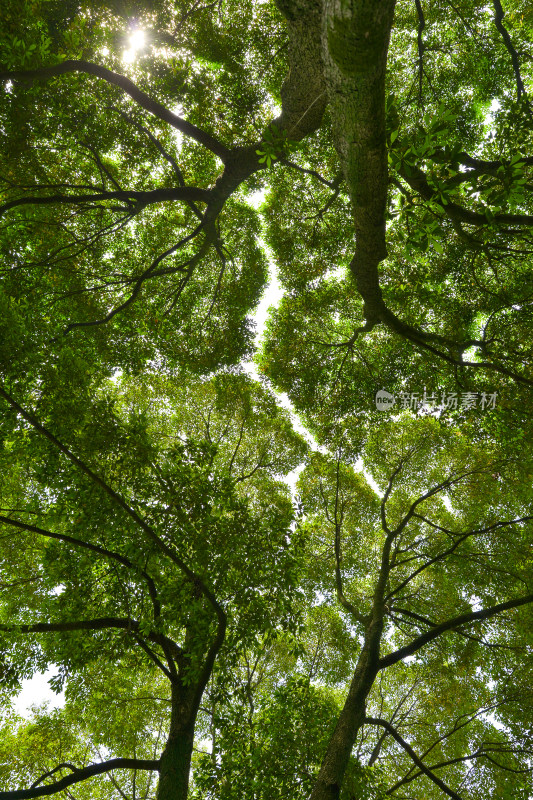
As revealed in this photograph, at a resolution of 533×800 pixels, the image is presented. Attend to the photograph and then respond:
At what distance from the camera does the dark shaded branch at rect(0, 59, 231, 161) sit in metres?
3.77

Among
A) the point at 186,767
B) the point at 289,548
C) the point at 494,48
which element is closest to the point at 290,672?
the point at 186,767

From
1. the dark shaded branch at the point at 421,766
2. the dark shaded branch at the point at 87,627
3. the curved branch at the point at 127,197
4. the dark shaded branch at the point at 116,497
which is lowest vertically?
the dark shaded branch at the point at 421,766

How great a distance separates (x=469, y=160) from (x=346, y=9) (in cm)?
342

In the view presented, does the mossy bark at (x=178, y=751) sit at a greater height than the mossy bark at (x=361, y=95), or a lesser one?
lesser

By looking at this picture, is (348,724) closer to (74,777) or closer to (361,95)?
(74,777)

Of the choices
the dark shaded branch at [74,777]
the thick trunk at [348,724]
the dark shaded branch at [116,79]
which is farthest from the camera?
the thick trunk at [348,724]

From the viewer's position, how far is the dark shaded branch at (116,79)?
12.4 ft

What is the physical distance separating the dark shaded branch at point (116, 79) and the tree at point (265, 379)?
0.03 metres

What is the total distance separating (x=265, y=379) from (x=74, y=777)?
6.79m

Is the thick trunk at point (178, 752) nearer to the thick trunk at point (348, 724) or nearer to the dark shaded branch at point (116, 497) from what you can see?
the thick trunk at point (348, 724)

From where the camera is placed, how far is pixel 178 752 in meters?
4.89

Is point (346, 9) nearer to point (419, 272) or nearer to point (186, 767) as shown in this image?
point (419, 272)

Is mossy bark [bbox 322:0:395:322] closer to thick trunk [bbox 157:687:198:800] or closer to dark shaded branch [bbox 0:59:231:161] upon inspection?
dark shaded branch [bbox 0:59:231:161]

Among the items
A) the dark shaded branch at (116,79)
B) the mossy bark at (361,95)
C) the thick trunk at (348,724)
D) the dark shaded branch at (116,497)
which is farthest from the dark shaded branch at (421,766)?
the dark shaded branch at (116,79)
